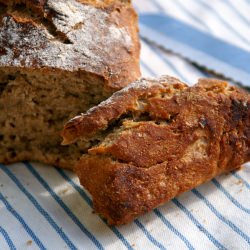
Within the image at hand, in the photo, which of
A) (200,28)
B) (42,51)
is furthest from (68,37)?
(200,28)

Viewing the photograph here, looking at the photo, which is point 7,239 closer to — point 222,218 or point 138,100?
point 138,100

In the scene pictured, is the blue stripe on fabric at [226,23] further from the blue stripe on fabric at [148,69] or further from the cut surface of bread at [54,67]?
the cut surface of bread at [54,67]

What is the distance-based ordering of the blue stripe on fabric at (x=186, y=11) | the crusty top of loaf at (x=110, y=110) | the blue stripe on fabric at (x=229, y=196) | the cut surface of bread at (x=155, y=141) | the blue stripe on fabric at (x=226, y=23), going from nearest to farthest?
the cut surface of bread at (x=155, y=141) < the crusty top of loaf at (x=110, y=110) < the blue stripe on fabric at (x=229, y=196) < the blue stripe on fabric at (x=226, y=23) < the blue stripe on fabric at (x=186, y=11)

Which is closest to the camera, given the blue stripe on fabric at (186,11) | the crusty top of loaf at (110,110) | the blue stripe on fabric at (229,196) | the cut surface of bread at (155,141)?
the cut surface of bread at (155,141)

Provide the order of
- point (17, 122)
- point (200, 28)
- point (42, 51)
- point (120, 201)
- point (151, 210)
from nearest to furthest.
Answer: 1. point (120, 201)
2. point (151, 210)
3. point (42, 51)
4. point (17, 122)
5. point (200, 28)

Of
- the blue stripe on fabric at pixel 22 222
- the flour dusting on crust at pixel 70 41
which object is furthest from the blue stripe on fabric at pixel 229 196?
the blue stripe on fabric at pixel 22 222

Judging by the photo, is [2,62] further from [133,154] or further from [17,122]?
[133,154]

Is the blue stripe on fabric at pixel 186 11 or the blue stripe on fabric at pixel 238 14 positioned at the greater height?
the blue stripe on fabric at pixel 238 14

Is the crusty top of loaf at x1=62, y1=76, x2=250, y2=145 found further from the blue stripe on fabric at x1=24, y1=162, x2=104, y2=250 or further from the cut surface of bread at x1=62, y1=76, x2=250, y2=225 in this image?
the blue stripe on fabric at x1=24, y1=162, x2=104, y2=250
